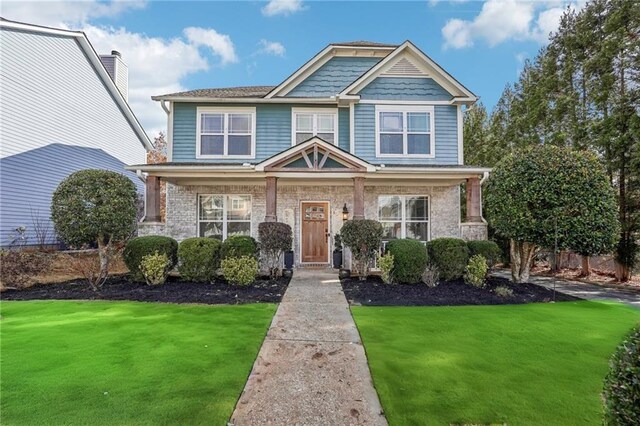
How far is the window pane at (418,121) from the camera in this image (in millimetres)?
12148

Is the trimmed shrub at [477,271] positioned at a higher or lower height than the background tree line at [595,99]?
lower

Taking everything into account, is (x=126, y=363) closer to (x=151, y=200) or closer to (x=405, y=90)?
(x=151, y=200)

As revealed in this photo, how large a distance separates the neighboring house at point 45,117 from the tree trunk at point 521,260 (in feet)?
55.3

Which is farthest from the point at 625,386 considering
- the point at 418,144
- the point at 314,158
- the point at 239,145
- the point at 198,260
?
the point at 239,145

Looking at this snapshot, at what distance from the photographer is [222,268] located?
29.2 feet

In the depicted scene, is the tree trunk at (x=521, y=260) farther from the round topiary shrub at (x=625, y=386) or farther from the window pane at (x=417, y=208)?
the round topiary shrub at (x=625, y=386)

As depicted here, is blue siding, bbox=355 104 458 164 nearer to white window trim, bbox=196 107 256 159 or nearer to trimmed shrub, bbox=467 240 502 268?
trimmed shrub, bbox=467 240 502 268

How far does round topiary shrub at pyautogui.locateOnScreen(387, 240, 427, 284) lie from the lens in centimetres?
902

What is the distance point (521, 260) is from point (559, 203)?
2.19 meters

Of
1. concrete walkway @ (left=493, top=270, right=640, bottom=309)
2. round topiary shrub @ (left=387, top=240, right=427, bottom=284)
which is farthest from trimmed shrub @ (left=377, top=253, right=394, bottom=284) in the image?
concrete walkway @ (left=493, top=270, right=640, bottom=309)

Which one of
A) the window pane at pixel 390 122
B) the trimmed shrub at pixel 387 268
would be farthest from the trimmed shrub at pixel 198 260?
the window pane at pixel 390 122

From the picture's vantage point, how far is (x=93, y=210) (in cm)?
868

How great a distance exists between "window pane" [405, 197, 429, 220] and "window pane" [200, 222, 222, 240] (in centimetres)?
712

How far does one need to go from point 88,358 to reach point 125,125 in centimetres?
1761
